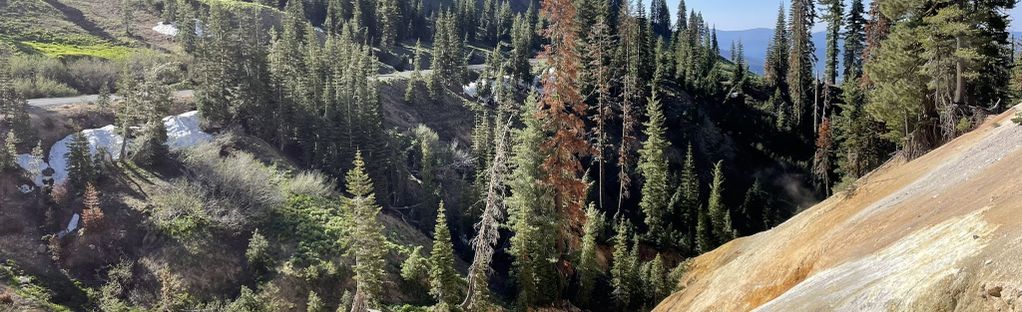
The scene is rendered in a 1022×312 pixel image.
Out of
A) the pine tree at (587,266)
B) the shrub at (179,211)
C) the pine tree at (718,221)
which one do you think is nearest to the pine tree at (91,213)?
the shrub at (179,211)

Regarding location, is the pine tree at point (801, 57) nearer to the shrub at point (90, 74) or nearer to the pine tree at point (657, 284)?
the pine tree at point (657, 284)

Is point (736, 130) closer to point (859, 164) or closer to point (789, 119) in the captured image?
point (789, 119)

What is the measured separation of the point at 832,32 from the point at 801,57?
431 cm

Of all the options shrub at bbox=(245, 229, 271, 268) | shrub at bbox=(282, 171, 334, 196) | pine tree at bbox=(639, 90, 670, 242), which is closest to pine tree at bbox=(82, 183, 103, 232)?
shrub at bbox=(245, 229, 271, 268)

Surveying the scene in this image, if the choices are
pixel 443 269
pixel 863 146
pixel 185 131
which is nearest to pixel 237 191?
pixel 185 131

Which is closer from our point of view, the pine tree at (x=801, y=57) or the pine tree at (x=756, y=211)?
the pine tree at (x=756, y=211)

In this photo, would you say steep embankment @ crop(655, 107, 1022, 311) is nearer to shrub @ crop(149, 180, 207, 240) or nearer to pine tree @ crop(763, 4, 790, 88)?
shrub @ crop(149, 180, 207, 240)

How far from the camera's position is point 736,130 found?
72.2 metres

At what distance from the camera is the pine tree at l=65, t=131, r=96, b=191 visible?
3253 cm

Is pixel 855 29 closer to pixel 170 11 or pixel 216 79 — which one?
pixel 216 79

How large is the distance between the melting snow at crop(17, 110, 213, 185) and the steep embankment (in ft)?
118

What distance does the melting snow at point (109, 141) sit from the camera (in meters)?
33.9

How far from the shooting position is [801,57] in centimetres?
6950

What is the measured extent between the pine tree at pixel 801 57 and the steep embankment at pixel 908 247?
47.0 metres
